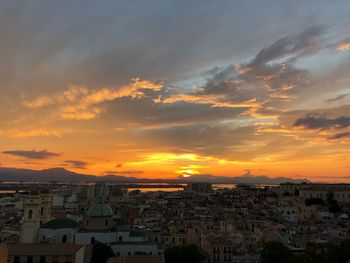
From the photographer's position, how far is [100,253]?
133ft

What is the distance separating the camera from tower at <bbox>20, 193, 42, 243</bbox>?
4425cm

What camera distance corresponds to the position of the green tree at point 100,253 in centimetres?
4025

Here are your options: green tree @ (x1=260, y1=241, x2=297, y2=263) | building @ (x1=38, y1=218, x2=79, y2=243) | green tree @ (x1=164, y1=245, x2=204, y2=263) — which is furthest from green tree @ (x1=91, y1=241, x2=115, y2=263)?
green tree @ (x1=260, y1=241, x2=297, y2=263)

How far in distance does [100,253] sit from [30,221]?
10.0 m

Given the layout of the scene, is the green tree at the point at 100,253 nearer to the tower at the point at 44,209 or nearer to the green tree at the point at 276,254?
the tower at the point at 44,209

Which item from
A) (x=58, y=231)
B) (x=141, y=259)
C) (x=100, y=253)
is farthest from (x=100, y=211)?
(x=141, y=259)

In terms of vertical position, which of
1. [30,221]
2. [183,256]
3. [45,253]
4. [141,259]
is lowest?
[183,256]

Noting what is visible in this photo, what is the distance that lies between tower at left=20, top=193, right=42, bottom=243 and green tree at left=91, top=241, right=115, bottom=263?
8047 mm

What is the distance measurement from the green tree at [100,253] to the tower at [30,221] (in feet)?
26.4

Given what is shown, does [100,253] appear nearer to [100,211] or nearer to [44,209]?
[100,211]

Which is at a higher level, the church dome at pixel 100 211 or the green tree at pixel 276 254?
the church dome at pixel 100 211

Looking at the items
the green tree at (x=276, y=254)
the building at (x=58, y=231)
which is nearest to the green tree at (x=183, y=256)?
the green tree at (x=276, y=254)

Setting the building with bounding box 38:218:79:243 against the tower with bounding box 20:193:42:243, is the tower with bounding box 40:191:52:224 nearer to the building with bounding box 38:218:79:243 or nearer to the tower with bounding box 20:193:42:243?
the tower with bounding box 20:193:42:243

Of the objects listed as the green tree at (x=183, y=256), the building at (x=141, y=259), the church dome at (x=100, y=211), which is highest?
the church dome at (x=100, y=211)
